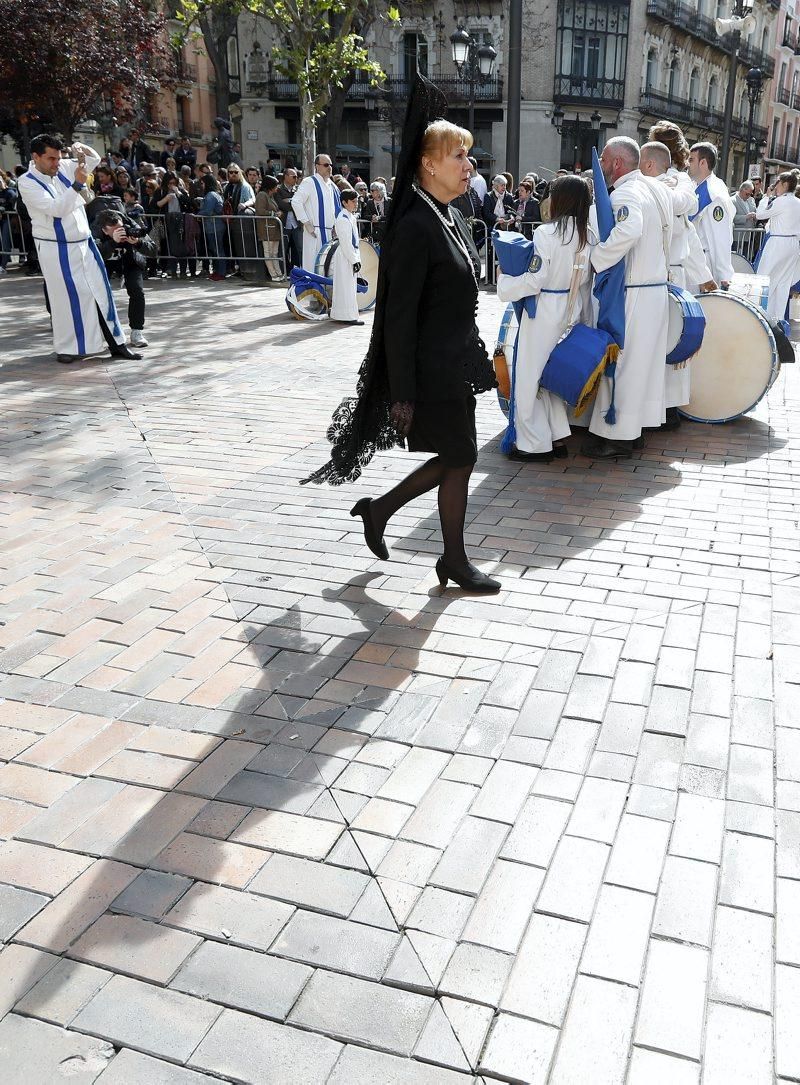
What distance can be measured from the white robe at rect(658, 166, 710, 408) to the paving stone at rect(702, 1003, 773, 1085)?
529 cm

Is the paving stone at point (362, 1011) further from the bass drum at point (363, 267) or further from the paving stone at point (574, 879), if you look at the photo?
the bass drum at point (363, 267)

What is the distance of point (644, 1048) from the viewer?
204 centimetres

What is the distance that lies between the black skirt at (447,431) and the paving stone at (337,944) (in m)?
2.16

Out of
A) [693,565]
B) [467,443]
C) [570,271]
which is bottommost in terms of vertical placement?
[693,565]

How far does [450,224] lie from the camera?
12.9 feet

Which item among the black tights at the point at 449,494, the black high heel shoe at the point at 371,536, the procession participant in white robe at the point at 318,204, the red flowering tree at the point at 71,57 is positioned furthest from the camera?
the red flowering tree at the point at 71,57

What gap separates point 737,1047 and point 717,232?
770cm

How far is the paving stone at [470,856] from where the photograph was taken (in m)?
2.52

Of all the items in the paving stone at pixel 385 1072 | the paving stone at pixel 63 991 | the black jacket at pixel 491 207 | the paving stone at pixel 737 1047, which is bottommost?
the paving stone at pixel 737 1047

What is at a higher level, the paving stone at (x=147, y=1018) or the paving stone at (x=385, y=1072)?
the paving stone at (x=147, y=1018)

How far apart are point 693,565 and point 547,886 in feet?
8.16

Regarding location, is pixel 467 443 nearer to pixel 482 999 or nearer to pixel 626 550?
pixel 626 550

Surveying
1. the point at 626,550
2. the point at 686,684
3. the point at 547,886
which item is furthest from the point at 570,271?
the point at 547,886

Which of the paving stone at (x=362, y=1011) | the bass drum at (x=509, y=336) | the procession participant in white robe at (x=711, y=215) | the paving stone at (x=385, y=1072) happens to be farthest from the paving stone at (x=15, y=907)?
the procession participant in white robe at (x=711, y=215)
